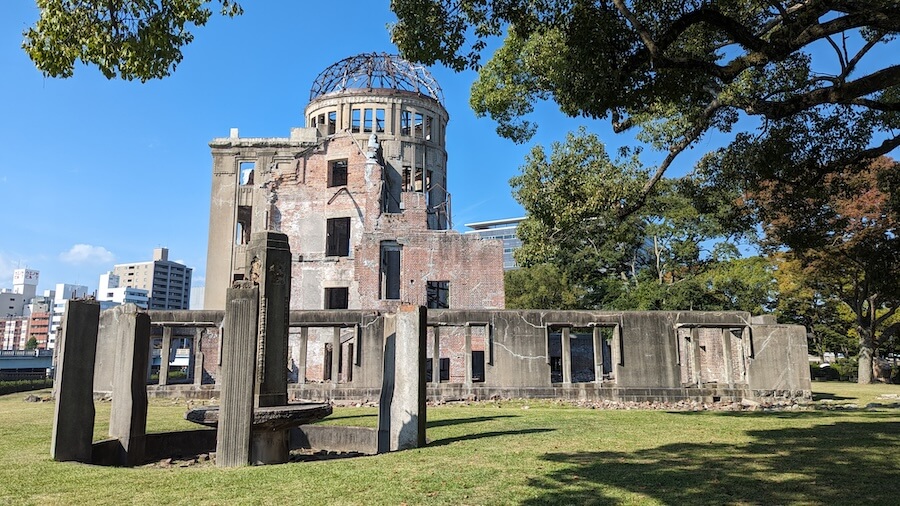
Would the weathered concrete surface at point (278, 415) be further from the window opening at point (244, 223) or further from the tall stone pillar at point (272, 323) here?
the window opening at point (244, 223)

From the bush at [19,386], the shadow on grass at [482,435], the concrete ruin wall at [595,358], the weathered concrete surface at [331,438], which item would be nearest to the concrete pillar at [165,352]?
the concrete ruin wall at [595,358]

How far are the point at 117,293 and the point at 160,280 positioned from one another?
10.6 m

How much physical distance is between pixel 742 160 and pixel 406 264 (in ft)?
63.8

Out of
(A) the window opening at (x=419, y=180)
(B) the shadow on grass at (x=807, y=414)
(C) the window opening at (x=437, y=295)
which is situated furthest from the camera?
(A) the window opening at (x=419, y=180)

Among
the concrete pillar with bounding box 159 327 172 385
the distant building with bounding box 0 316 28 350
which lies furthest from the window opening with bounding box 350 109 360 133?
the distant building with bounding box 0 316 28 350

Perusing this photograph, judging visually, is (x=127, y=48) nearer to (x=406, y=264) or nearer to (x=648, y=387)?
(x=648, y=387)

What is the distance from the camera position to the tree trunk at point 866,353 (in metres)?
31.0

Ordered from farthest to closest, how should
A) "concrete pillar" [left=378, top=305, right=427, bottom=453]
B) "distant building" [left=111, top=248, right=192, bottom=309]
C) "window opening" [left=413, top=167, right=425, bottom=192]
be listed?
"distant building" [left=111, top=248, right=192, bottom=309] → "window opening" [left=413, top=167, right=425, bottom=192] → "concrete pillar" [left=378, top=305, right=427, bottom=453]

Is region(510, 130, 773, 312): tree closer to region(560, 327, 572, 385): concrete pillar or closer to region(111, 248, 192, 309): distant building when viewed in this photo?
region(560, 327, 572, 385): concrete pillar

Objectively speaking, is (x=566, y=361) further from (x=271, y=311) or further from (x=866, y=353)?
(x=866, y=353)

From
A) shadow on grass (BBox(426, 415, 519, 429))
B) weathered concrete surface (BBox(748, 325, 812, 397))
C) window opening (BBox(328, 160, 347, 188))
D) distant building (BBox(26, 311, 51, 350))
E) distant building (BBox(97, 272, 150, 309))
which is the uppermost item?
distant building (BBox(97, 272, 150, 309))

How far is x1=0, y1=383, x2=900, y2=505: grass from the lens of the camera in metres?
5.49

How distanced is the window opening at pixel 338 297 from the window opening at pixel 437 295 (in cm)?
419

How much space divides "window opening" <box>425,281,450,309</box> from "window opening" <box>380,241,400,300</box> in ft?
5.43
